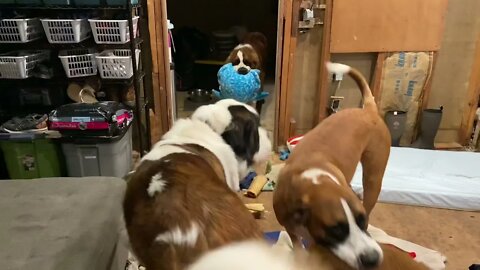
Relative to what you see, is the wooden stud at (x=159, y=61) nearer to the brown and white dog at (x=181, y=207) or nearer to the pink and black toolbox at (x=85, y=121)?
the pink and black toolbox at (x=85, y=121)

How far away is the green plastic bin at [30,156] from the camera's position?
2527 mm

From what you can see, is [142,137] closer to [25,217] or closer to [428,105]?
[25,217]

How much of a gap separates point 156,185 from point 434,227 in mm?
1758

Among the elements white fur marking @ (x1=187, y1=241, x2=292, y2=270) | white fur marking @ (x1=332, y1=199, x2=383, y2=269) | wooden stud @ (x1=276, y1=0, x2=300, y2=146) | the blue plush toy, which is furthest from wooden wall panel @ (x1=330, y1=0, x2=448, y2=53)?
white fur marking @ (x1=187, y1=241, x2=292, y2=270)

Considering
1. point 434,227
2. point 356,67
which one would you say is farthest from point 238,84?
point 434,227

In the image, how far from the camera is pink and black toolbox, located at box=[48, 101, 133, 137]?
247 centimetres

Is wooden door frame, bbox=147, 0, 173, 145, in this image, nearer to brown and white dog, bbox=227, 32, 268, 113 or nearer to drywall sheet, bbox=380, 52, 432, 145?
brown and white dog, bbox=227, 32, 268, 113

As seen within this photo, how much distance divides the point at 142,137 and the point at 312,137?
1.52 m

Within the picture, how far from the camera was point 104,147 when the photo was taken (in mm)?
2510

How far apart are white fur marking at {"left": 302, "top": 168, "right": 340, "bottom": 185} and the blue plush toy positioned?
67.1 inches

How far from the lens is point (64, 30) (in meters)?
2.60

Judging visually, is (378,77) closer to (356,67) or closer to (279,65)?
(356,67)

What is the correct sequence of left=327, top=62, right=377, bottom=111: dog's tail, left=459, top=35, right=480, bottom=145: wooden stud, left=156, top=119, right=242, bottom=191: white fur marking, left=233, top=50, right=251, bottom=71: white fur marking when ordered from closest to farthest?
left=156, top=119, right=242, bottom=191: white fur marking, left=327, top=62, right=377, bottom=111: dog's tail, left=459, top=35, right=480, bottom=145: wooden stud, left=233, top=50, right=251, bottom=71: white fur marking

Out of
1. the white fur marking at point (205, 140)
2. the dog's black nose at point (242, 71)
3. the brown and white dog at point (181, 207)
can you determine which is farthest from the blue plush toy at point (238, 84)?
the brown and white dog at point (181, 207)
